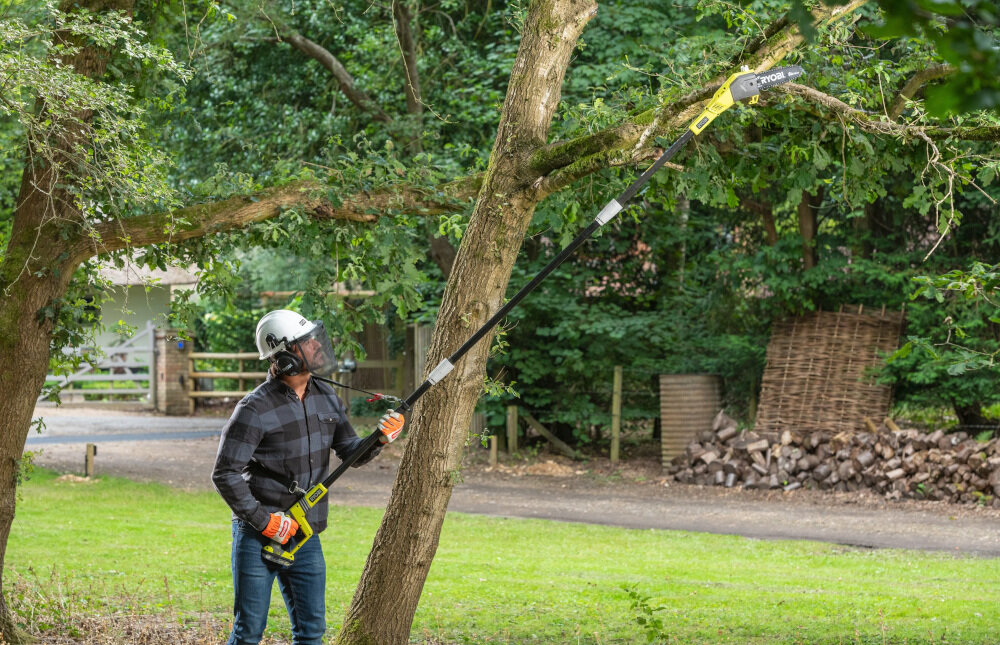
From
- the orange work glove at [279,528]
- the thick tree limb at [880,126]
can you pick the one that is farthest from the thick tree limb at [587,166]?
the orange work glove at [279,528]

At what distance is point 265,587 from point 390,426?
0.85 metres

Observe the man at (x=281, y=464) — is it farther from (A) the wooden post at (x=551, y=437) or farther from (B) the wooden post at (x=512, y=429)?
(A) the wooden post at (x=551, y=437)

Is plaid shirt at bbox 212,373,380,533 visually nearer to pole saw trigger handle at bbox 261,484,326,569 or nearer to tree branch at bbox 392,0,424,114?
pole saw trigger handle at bbox 261,484,326,569

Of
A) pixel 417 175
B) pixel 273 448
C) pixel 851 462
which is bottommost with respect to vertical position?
pixel 851 462

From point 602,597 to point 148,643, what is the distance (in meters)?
3.43

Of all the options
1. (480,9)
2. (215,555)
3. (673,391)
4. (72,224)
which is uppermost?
(480,9)

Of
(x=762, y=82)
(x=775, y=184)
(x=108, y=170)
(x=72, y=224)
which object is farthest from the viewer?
(x=775, y=184)

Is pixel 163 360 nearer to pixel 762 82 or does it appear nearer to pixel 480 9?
pixel 480 9

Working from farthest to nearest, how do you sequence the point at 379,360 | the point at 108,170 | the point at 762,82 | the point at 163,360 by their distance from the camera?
the point at 163,360, the point at 379,360, the point at 108,170, the point at 762,82

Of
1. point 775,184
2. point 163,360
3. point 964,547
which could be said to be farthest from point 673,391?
point 163,360

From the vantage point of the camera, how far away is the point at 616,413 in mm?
17359

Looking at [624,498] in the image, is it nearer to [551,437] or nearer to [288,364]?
[551,437]

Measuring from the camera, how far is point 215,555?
10.1m

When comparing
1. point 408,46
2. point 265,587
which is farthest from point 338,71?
point 265,587
